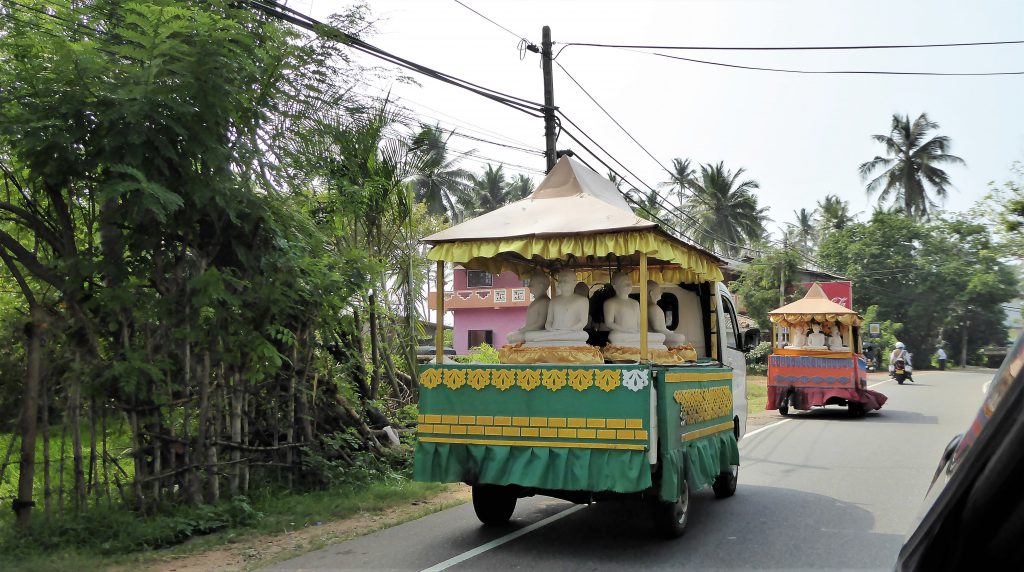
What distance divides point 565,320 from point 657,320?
1.17 meters

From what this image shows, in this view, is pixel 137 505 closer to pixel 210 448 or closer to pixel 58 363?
pixel 210 448

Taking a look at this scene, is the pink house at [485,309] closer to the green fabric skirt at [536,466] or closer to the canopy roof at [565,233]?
the canopy roof at [565,233]

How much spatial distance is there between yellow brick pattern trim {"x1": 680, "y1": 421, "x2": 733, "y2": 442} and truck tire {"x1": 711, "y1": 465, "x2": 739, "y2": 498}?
496 mm

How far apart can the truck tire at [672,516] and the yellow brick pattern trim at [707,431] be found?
0.35 meters

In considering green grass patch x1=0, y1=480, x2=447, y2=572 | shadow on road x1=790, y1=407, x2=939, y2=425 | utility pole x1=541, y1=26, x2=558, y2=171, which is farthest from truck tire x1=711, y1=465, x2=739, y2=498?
shadow on road x1=790, y1=407, x2=939, y2=425

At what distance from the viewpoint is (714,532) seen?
6848mm

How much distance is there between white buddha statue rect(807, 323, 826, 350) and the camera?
1792 cm

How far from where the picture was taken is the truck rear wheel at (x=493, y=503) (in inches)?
268

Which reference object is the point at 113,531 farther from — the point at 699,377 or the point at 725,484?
the point at 725,484

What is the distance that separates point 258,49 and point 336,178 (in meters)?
2.67

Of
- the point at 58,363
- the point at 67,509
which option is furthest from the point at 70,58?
the point at 67,509

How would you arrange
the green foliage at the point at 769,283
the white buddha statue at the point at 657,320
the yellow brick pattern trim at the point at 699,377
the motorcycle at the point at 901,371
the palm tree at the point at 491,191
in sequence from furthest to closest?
the palm tree at the point at 491,191 < the green foliage at the point at 769,283 < the motorcycle at the point at 901,371 < the white buddha statue at the point at 657,320 < the yellow brick pattern trim at the point at 699,377

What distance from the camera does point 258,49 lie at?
6.46 metres

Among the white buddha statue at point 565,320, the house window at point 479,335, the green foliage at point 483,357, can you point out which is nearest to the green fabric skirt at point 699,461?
the white buddha statue at point 565,320
